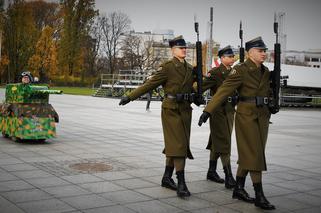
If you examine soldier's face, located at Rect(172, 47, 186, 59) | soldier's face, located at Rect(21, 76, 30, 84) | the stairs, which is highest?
soldier's face, located at Rect(172, 47, 186, 59)

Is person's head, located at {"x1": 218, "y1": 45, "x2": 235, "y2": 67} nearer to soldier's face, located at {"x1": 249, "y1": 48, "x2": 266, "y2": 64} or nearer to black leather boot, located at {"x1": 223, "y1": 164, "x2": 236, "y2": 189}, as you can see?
soldier's face, located at {"x1": 249, "y1": 48, "x2": 266, "y2": 64}

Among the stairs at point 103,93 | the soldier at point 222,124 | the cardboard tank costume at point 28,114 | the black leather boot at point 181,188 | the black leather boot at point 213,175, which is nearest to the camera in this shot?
the black leather boot at point 181,188

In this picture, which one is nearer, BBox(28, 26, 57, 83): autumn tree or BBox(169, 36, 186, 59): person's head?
BBox(169, 36, 186, 59): person's head

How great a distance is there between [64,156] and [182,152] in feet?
11.1

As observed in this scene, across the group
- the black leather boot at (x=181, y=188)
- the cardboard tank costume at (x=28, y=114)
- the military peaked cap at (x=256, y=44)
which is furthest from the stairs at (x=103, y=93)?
the military peaked cap at (x=256, y=44)

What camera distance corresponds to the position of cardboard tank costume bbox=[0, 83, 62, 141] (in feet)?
34.2

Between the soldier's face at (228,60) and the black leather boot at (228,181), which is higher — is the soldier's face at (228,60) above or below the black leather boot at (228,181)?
above

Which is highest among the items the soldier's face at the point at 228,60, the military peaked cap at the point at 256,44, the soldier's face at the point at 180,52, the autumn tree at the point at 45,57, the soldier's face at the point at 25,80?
the autumn tree at the point at 45,57

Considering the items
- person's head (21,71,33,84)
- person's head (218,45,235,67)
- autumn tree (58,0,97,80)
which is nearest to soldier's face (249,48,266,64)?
person's head (218,45,235,67)

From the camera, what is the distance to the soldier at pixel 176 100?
657cm

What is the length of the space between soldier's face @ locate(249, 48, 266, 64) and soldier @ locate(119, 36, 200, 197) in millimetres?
993

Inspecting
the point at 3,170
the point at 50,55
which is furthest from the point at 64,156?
the point at 50,55

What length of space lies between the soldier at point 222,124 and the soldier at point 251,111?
0.80 m

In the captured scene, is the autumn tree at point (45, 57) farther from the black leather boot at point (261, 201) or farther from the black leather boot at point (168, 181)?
the black leather boot at point (261, 201)
